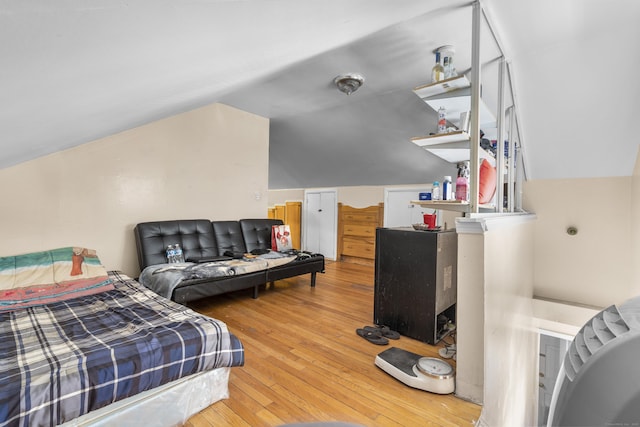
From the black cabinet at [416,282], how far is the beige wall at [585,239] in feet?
5.29

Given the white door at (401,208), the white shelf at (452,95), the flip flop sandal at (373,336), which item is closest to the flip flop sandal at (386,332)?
the flip flop sandal at (373,336)

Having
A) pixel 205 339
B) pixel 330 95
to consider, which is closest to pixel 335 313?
pixel 205 339

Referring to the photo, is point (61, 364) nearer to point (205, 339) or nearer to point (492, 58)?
point (205, 339)

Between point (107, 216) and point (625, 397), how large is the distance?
3548 millimetres

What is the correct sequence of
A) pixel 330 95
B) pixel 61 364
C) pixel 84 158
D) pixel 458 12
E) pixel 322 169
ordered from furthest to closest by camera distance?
pixel 322 169, pixel 330 95, pixel 84 158, pixel 458 12, pixel 61 364

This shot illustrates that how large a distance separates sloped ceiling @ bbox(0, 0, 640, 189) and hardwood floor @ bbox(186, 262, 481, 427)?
5.18ft

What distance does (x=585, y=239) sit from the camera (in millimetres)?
3051

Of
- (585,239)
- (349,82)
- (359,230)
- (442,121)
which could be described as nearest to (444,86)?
(442,121)

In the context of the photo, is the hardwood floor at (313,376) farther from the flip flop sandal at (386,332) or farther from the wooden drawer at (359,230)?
the wooden drawer at (359,230)

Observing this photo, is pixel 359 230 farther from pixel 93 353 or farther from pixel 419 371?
pixel 93 353

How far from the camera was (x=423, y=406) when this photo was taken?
4.96 feet

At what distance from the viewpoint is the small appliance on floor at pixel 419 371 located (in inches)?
63.7

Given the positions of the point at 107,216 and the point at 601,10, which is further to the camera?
the point at 107,216

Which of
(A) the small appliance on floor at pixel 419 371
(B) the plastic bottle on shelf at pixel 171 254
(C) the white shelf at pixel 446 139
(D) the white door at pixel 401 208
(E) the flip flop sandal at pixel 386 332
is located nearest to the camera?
(A) the small appliance on floor at pixel 419 371
